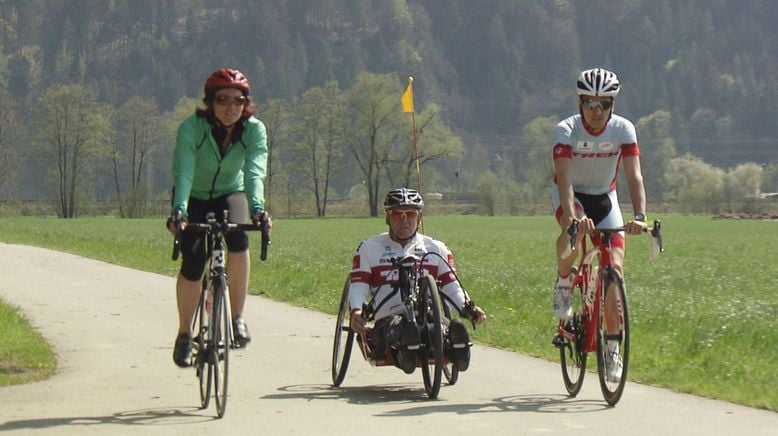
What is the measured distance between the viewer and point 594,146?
9406 mm

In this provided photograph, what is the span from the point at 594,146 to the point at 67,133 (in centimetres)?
12689

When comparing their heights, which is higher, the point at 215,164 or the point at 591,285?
the point at 215,164

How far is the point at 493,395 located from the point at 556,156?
1.59 m

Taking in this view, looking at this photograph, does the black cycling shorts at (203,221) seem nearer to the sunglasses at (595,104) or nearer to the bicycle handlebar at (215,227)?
the bicycle handlebar at (215,227)

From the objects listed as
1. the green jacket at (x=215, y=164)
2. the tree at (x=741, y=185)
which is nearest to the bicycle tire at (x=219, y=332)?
the green jacket at (x=215, y=164)

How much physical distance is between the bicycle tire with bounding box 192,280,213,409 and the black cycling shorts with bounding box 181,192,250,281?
13 centimetres

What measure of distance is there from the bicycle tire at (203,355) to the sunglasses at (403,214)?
4.72ft

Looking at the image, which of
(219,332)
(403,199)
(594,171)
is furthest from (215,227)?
(594,171)

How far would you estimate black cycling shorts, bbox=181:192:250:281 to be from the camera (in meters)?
8.89

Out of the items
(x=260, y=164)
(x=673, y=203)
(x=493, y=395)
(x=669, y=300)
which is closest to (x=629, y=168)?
(x=493, y=395)

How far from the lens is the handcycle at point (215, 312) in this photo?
8.53 metres

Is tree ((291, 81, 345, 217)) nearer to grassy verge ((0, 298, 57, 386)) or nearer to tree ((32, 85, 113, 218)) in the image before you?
tree ((32, 85, 113, 218))

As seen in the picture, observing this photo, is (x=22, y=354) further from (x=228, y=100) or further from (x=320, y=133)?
(x=320, y=133)

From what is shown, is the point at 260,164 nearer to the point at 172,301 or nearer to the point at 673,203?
the point at 172,301
